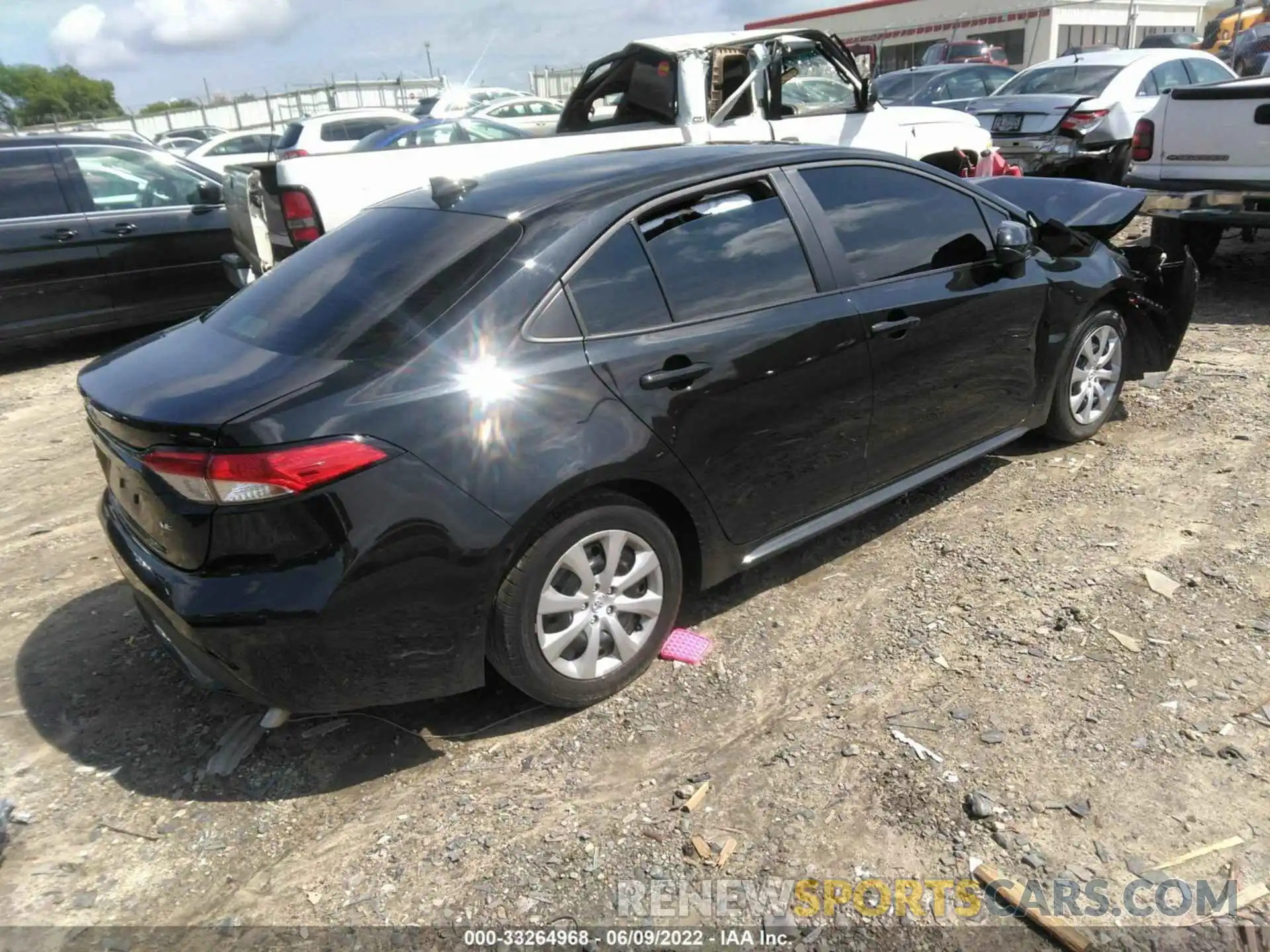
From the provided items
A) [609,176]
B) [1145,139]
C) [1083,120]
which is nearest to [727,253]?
[609,176]

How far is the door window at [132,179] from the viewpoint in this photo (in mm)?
7676

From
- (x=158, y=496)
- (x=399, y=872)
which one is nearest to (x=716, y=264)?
(x=158, y=496)

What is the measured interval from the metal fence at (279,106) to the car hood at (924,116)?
950 inches

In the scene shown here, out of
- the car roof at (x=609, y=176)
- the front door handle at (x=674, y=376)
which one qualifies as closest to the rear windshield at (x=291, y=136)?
the car roof at (x=609, y=176)

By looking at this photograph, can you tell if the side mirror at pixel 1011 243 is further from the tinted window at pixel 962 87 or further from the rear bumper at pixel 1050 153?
the tinted window at pixel 962 87

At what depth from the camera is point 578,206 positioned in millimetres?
3107

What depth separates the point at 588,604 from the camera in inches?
118

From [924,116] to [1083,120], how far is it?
9.64 ft

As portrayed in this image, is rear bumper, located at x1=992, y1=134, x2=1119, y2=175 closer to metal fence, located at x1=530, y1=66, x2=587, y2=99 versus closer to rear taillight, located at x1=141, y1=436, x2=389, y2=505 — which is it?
rear taillight, located at x1=141, y1=436, x2=389, y2=505

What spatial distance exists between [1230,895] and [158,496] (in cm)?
302

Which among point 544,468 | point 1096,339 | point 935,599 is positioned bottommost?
point 935,599

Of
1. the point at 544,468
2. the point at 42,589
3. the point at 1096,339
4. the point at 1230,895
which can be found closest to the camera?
the point at 1230,895

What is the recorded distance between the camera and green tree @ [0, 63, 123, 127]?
75.0 meters

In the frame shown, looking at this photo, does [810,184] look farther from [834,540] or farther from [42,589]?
[42,589]
